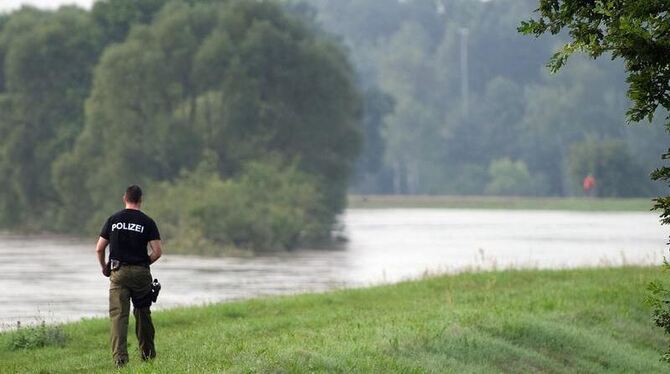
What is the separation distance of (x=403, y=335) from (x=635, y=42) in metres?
8.01

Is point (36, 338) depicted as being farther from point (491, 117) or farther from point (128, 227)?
point (491, 117)

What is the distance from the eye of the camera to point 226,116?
68625 mm

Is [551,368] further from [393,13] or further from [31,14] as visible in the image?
[393,13]

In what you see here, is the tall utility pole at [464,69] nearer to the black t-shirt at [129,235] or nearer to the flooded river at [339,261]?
the flooded river at [339,261]

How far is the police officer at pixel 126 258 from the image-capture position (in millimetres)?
16000

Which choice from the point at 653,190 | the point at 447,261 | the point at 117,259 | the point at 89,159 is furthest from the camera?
the point at 653,190

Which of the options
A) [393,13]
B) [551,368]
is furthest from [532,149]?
[551,368]

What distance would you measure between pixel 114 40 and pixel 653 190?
6565 centimetres

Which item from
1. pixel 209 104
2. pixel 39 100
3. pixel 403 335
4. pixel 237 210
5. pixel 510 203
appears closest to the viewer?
pixel 403 335

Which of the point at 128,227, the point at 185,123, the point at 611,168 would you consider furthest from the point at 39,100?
the point at 611,168

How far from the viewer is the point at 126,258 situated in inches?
634

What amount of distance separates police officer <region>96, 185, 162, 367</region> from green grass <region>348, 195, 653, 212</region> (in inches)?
3834

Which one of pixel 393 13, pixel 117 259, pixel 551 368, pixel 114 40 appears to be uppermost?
pixel 393 13

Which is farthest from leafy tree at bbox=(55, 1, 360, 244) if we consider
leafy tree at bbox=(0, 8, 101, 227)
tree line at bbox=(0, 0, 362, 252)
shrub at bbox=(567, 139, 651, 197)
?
shrub at bbox=(567, 139, 651, 197)
